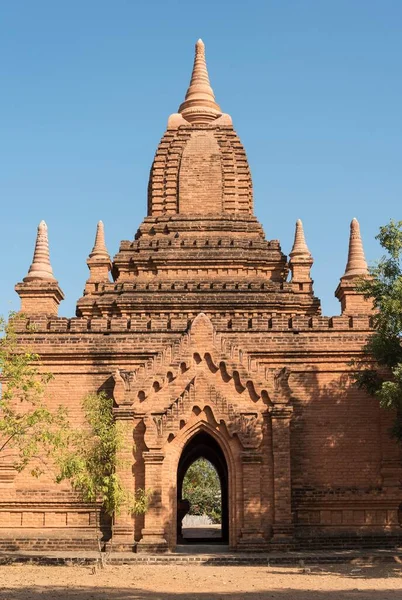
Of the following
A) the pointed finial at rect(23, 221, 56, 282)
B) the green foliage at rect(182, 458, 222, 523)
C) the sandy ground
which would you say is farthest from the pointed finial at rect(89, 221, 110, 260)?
the green foliage at rect(182, 458, 222, 523)

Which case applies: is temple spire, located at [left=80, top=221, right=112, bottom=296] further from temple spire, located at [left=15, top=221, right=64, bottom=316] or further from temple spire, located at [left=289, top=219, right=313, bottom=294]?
temple spire, located at [left=289, top=219, right=313, bottom=294]

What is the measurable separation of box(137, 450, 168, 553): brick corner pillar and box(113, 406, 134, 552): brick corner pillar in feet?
1.42

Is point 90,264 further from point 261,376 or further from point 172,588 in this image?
point 172,588

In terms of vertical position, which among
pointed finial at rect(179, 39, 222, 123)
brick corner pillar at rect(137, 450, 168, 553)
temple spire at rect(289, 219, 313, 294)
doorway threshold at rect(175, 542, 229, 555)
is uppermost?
pointed finial at rect(179, 39, 222, 123)

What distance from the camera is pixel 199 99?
36.7m

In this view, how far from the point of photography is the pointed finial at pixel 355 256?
30.8 meters

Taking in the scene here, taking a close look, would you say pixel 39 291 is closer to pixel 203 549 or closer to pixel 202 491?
pixel 203 549

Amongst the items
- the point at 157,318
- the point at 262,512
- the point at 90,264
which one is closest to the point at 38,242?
the point at 90,264

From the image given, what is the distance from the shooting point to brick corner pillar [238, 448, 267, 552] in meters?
22.8

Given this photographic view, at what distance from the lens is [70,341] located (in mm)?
25688

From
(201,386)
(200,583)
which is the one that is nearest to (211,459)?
(201,386)

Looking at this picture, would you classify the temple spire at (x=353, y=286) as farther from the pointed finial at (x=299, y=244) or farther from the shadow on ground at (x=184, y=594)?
the shadow on ground at (x=184, y=594)

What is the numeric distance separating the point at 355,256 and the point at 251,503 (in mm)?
11674

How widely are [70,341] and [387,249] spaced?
974 centimetres
